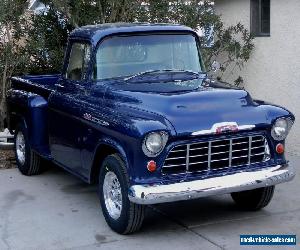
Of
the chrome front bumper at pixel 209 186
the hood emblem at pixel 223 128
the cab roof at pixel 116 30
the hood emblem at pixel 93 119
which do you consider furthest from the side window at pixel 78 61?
the chrome front bumper at pixel 209 186

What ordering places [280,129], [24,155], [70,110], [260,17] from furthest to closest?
[260,17] → [24,155] → [70,110] → [280,129]

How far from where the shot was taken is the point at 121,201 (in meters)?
5.43

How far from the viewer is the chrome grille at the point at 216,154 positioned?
17.1 ft

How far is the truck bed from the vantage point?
741 cm

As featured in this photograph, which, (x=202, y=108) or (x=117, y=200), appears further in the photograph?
(x=117, y=200)

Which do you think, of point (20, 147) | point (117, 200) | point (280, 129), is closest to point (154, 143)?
point (117, 200)

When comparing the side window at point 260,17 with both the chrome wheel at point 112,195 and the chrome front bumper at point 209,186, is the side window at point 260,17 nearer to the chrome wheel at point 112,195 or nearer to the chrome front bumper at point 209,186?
the chrome front bumper at point 209,186

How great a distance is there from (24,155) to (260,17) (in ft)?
15.9

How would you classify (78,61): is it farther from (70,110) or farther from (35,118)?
(35,118)

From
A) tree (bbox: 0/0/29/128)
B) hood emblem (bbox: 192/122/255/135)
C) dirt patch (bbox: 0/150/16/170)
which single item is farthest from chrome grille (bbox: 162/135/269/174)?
tree (bbox: 0/0/29/128)

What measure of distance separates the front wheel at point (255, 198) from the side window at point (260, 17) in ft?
13.8

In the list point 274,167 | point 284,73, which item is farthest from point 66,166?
point 284,73

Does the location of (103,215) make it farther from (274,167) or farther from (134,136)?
(274,167)

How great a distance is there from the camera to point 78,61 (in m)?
6.68
